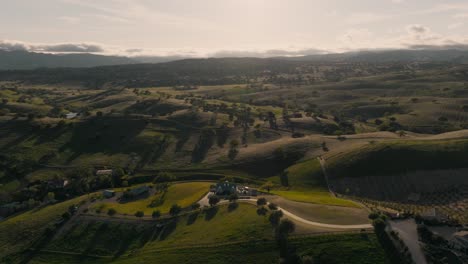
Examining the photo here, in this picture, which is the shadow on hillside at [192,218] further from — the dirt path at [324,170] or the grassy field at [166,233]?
the dirt path at [324,170]

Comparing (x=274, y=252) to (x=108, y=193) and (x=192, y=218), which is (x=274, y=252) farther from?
(x=108, y=193)

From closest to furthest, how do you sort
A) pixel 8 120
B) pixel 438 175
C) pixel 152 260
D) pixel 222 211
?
pixel 152 260
pixel 222 211
pixel 438 175
pixel 8 120

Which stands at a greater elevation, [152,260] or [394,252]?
[394,252]

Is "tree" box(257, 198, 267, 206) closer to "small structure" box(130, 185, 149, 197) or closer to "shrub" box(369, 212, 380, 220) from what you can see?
"shrub" box(369, 212, 380, 220)

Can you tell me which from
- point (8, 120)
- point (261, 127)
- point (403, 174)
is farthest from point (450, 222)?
point (8, 120)

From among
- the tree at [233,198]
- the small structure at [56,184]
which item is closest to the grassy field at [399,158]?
the tree at [233,198]

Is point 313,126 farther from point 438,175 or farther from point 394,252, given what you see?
point 394,252
